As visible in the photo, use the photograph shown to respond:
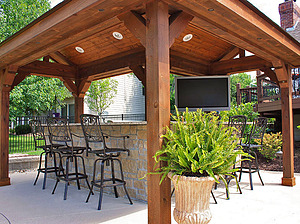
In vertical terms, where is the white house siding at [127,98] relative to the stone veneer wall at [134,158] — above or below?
above

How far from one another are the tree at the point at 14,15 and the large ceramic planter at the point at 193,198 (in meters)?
11.4

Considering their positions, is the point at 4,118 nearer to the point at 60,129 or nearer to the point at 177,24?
the point at 60,129

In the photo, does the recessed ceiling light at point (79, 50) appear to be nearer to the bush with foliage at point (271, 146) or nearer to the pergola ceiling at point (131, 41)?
the pergola ceiling at point (131, 41)

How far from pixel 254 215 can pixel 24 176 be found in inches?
207

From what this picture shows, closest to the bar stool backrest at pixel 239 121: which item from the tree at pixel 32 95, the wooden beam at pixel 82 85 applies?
the wooden beam at pixel 82 85

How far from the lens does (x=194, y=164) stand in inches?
92.5

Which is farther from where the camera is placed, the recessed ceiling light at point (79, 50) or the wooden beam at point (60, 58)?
the wooden beam at point (60, 58)

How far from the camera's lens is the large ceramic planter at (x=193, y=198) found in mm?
2389

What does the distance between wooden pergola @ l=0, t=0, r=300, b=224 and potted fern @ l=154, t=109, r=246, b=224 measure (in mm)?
179

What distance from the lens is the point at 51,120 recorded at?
5.18 m

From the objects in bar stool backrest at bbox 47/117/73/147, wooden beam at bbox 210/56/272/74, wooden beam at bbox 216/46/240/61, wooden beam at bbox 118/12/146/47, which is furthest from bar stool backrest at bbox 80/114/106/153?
wooden beam at bbox 216/46/240/61

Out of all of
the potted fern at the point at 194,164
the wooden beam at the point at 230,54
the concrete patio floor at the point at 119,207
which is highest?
the wooden beam at the point at 230,54

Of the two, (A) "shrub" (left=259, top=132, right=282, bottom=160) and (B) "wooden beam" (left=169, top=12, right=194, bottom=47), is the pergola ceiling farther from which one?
(A) "shrub" (left=259, top=132, right=282, bottom=160)

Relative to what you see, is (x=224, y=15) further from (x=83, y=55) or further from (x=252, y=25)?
(x=83, y=55)
